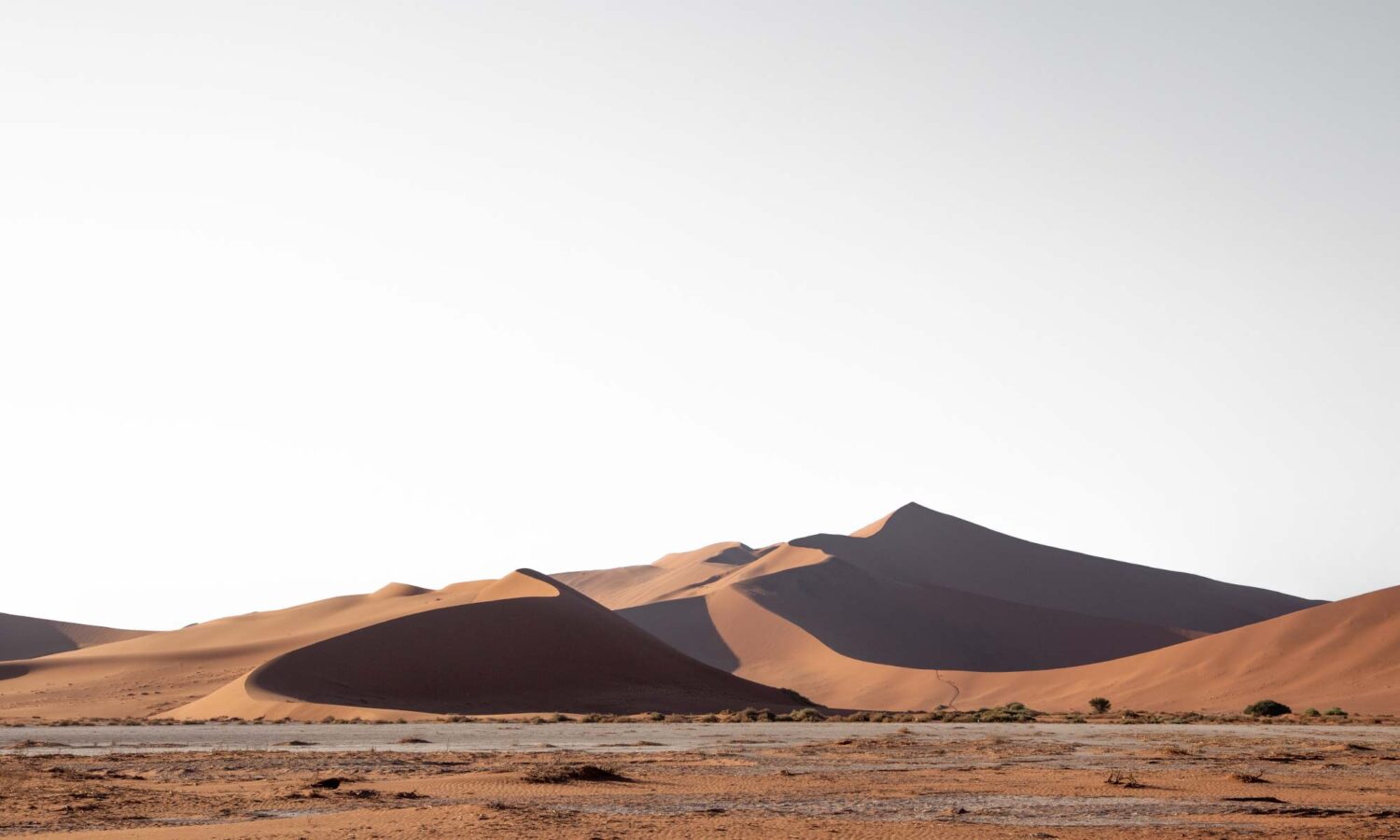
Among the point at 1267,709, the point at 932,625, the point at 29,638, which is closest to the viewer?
the point at 1267,709

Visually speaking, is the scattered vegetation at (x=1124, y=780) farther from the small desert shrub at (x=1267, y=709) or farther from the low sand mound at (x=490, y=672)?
the low sand mound at (x=490, y=672)

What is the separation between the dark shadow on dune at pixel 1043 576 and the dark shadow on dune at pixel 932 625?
13.9m

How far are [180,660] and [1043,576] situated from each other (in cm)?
8505

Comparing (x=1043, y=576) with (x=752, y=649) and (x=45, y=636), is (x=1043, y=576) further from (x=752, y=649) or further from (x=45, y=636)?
(x=45, y=636)

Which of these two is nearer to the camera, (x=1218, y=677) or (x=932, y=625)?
(x=1218, y=677)

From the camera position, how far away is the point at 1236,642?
6425 cm

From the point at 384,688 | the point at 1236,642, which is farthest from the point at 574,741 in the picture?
the point at 1236,642

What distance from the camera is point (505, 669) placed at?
61406mm

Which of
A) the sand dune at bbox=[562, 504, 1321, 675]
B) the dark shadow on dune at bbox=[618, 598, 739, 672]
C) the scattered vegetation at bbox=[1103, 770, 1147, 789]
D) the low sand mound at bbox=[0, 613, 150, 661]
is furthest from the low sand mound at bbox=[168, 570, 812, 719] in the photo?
the low sand mound at bbox=[0, 613, 150, 661]

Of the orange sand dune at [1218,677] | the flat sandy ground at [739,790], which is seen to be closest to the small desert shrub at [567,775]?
the flat sandy ground at [739,790]

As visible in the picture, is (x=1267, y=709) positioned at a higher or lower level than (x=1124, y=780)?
higher

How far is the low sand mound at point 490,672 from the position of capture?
55509 mm

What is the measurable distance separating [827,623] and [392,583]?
32209mm

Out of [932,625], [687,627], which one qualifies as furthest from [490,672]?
[932,625]
